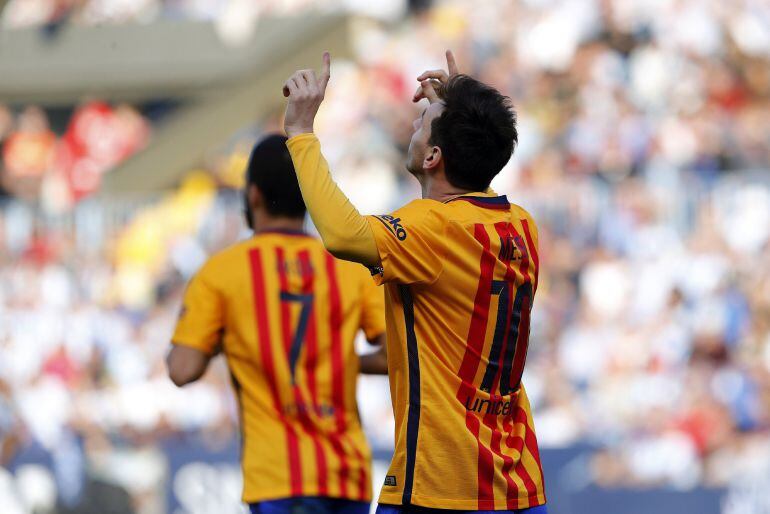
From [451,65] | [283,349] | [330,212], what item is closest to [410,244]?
[330,212]

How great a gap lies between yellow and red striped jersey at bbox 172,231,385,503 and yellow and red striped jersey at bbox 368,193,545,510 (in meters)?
1.08

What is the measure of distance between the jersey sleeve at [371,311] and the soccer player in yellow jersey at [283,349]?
0.07 metres

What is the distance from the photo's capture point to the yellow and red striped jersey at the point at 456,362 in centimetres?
366

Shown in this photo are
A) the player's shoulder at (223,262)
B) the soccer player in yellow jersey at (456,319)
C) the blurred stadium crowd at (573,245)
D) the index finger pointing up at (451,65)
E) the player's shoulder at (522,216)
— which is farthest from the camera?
the blurred stadium crowd at (573,245)

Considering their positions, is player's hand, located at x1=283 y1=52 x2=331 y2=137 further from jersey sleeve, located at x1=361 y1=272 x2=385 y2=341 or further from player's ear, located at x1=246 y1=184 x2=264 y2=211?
jersey sleeve, located at x1=361 y1=272 x2=385 y2=341

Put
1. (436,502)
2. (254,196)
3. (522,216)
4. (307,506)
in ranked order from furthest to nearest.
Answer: (254,196) → (307,506) → (522,216) → (436,502)

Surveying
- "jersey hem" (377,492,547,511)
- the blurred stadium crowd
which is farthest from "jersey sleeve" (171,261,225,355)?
the blurred stadium crowd

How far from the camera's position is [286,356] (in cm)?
484

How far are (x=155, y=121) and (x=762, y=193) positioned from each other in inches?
352

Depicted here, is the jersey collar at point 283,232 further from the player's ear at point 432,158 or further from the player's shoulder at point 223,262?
the player's ear at point 432,158

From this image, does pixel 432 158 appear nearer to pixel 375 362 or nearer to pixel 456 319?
pixel 456 319

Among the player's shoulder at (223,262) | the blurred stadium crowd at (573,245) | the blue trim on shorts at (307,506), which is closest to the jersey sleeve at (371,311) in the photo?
the player's shoulder at (223,262)

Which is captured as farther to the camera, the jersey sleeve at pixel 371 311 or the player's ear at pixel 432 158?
the jersey sleeve at pixel 371 311

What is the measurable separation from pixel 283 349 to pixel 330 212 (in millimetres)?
1465
